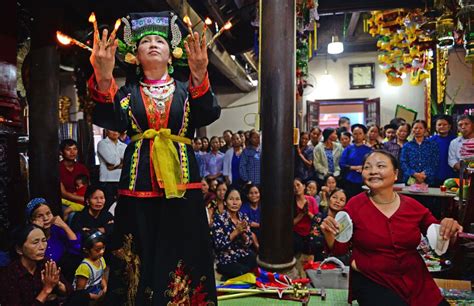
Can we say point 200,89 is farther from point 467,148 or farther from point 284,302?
point 467,148

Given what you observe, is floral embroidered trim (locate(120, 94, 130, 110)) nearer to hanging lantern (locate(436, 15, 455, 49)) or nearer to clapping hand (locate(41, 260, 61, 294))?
clapping hand (locate(41, 260, 61, 294))

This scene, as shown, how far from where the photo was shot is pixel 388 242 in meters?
2.38

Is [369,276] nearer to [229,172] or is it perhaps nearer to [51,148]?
[51,148]

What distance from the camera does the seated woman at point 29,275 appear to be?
8.86 feet

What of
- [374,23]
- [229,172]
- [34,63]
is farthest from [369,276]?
[374,23]

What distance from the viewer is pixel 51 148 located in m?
4.59

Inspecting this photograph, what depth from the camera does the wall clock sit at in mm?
13086

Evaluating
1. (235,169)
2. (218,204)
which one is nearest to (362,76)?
(235,169)


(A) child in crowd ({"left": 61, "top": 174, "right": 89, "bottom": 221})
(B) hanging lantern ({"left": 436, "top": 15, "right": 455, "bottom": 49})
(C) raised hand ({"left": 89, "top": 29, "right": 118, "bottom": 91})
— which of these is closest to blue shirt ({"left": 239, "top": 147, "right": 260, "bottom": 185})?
(A) child in crowd ({"left": 61, "top": 174, "right": 89, "bottom": 221})

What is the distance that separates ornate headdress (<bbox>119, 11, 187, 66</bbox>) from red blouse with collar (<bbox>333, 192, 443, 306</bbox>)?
1.49 m

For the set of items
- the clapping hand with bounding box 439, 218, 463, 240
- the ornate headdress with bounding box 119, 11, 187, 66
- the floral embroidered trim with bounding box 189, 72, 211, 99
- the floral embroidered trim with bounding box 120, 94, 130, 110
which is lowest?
the clapping hand with bounding box 439, 218, 463, 240

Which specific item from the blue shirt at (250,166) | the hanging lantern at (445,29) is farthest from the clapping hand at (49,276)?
the hanging lantern at (445,29)

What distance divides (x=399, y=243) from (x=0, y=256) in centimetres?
291

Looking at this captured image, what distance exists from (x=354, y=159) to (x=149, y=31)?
4.68 metres
